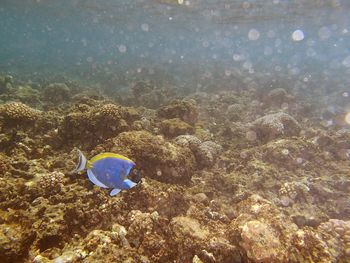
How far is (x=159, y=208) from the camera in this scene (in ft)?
17.1

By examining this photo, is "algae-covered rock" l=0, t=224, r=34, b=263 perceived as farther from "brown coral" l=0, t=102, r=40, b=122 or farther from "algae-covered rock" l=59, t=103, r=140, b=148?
"brown coral" l=0, t=102, r=40, b=122

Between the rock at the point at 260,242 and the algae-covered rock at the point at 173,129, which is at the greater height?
the algae-covered rock at the point at 173,129

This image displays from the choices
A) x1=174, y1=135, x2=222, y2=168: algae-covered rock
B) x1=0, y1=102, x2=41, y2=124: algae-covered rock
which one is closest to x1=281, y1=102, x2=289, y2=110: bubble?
x1=174, y1=135, x2=222, y2=168: algae-covered rock

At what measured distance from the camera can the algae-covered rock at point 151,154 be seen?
6137 mm

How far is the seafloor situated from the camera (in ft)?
14.0

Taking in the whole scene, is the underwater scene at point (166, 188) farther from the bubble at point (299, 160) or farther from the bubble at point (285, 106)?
the bubble at point (285, 106)

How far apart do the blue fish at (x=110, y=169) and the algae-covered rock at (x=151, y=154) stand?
2.71 meters

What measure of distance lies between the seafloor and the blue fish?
126 cm

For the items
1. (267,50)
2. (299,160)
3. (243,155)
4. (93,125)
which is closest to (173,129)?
(243,155)

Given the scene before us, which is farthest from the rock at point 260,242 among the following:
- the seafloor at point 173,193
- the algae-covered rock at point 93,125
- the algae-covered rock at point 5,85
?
the algae-covered rock at point 5,85

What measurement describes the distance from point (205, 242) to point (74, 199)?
2573mm

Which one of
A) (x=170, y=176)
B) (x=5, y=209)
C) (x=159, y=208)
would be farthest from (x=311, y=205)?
(x=5, y=209)

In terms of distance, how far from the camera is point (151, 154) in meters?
6.21

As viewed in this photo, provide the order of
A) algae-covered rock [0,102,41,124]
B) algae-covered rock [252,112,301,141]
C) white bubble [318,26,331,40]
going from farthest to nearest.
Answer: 1. white bubble [318,26,331,40]
2. algae-covered rock [252,112,301,141]
3. algae-covered rock [0,102,41,124]
